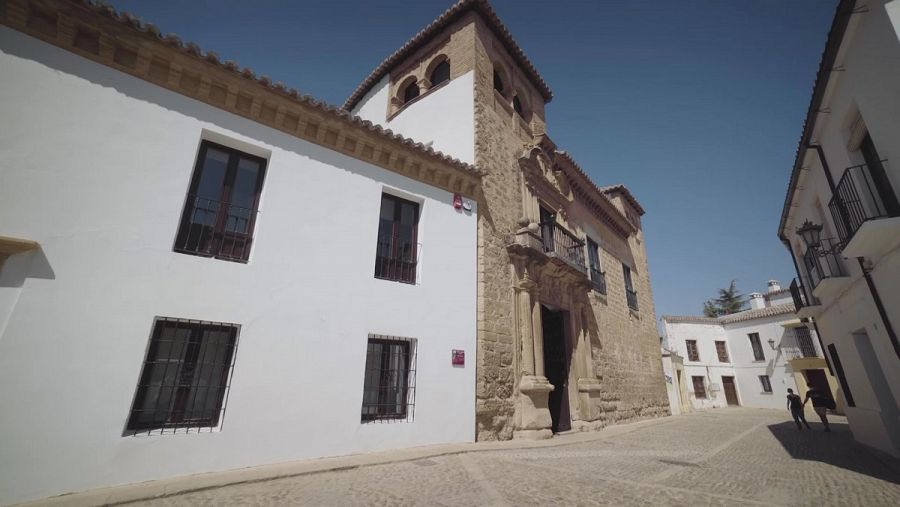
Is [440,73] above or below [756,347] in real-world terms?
above

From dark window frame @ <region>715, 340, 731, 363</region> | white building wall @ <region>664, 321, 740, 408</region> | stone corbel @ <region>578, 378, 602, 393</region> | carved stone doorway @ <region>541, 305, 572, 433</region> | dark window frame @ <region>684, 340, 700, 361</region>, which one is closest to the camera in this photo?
carved stone doorway @ <region>541, 305, 572, 433</region>

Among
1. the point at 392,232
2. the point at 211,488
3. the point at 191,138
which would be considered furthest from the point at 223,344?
the point at 392,232

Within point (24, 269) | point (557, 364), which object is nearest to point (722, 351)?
point (557, 364)

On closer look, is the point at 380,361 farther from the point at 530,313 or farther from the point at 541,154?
the point at 541,154

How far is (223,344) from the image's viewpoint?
4.82m

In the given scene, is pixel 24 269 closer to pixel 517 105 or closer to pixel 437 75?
pixel 437 75

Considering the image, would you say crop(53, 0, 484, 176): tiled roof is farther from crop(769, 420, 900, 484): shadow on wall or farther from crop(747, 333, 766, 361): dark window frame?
crop(747, 333, 766, 361): dark window frame

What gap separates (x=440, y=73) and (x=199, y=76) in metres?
7.24

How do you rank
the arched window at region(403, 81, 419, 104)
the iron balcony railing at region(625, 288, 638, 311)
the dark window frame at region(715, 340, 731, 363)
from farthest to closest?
the dark window frame at region(715, 340, 731, 363) < the iron balcony railing at region(625, 288, 638, 311) < the arched window at region(403, 81, 419, 104)

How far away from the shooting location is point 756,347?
25.1 m

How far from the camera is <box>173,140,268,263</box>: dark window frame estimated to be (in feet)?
16.2

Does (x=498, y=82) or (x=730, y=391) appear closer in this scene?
(x=498, y=82)

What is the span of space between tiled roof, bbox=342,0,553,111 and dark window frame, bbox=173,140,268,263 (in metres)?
7.46

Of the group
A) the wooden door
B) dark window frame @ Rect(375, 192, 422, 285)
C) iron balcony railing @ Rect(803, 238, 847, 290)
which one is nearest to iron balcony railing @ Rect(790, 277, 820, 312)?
iron balcony railing @ Rect(803, 238, 847, 290)
